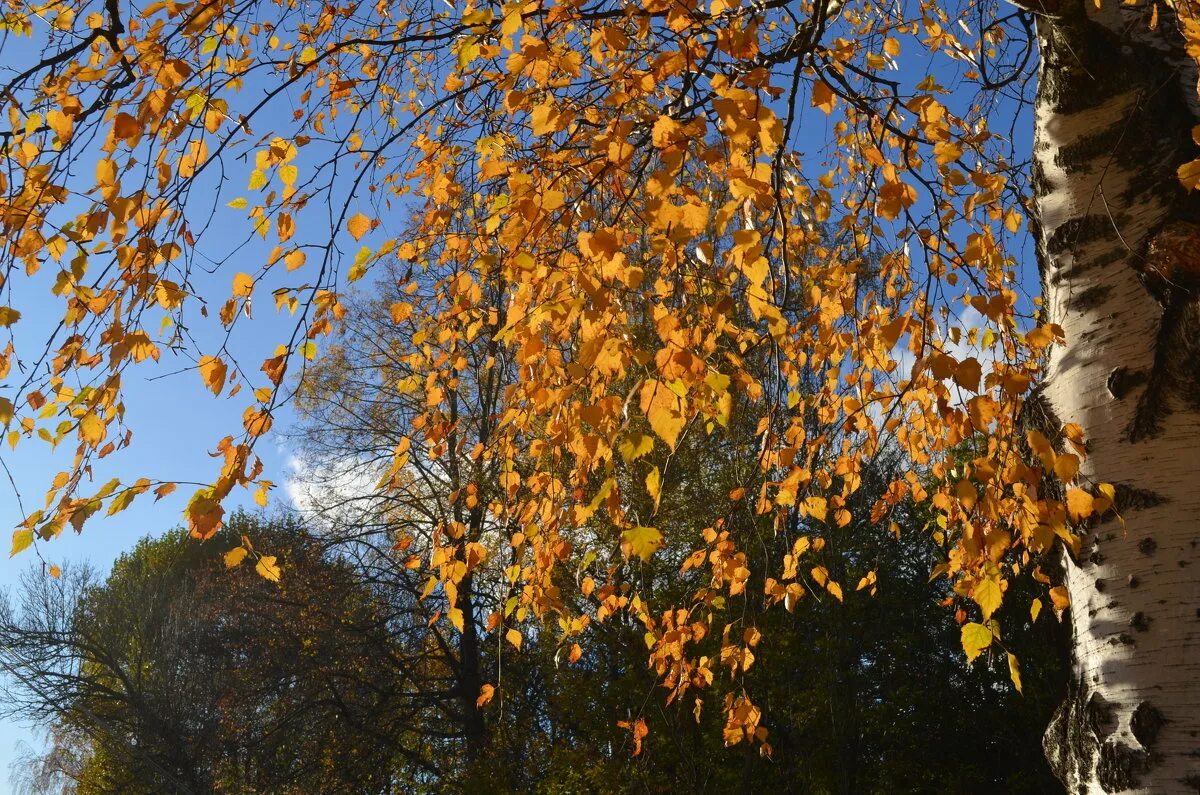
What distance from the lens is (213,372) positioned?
2.19m

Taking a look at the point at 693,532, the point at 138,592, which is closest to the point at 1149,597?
the point at 693,532

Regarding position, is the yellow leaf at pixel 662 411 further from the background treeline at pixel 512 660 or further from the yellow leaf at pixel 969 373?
the background treeline at pixel 512 660

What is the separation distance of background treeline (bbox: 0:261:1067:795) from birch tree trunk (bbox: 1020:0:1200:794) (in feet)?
6.95

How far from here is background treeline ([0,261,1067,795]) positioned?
7.50 m

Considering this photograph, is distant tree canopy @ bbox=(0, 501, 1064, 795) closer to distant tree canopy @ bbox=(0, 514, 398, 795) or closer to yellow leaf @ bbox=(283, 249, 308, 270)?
distant tree canopy @ bbox=(0, 514, 398, 795)

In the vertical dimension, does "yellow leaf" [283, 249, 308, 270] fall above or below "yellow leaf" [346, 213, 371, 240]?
below

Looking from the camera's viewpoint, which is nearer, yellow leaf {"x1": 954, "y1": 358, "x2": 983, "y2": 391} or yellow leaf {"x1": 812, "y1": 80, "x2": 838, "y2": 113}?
yellow leaf {"x1": 954, "y1": 358, "x2": 983, "y2": 391}

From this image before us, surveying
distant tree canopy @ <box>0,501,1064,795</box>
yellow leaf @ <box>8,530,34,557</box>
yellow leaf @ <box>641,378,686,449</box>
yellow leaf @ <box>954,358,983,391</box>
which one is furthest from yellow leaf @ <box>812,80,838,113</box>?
distant tree canopy @ <box>0,501,1064,795</box>

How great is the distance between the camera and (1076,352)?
6.45 ft

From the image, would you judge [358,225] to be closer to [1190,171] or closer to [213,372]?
[213,372]

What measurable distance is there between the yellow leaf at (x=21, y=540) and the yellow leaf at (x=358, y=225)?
109 cm

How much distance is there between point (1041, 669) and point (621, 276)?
7528 millimetres

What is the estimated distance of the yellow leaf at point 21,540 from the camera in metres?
1.99

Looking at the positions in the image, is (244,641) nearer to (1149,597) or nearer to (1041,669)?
(1041,669)
